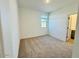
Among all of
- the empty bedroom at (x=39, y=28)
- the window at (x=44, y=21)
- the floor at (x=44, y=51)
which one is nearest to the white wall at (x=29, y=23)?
the empty bedroom at (x=39, y=28)

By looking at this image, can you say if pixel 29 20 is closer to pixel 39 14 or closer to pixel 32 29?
pixel 32 29

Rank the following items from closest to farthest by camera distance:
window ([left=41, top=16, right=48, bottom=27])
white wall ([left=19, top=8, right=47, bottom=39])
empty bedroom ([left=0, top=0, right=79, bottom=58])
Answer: empty bedroom ([left=0, top=0, right=79, bottom=58]) < white wall ([left=19, top=8, right=47, bottom=39]) < window ([left=41, top=16, right=48, bottom=27])

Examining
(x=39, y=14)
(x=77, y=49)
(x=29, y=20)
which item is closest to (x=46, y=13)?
(x=39, y=14)

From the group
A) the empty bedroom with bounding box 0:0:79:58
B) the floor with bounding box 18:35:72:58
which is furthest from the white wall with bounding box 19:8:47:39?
the floor with bounding box 18:35:72:58

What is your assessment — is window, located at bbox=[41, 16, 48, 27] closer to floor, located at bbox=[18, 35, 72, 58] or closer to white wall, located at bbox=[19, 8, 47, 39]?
white wall, located at bbox=[19, 8, 47, 39]

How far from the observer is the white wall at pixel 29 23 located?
5.96 meters

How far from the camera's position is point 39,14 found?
7090mm

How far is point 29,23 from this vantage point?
21.0ft

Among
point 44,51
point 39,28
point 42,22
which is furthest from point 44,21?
point 44,51

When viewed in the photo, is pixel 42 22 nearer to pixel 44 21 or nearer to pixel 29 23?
pixel 44 21

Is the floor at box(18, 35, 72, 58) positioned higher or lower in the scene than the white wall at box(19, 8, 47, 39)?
lower

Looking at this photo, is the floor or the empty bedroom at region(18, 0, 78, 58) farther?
the empty bedroom at region(18, 0, 78, 58)

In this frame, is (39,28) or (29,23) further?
(39,28)

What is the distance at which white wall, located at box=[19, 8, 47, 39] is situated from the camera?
5.96 metres
